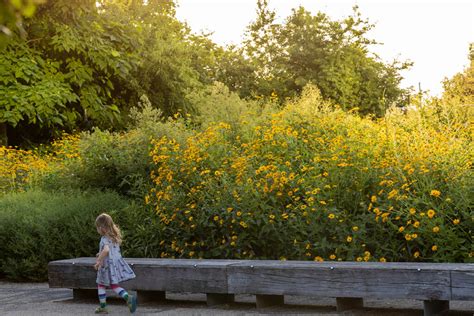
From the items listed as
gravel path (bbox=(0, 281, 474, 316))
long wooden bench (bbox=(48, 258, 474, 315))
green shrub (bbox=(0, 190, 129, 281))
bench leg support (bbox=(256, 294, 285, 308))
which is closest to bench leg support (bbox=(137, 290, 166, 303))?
long wooden bench (bbox=(48, 258, 474, 315))

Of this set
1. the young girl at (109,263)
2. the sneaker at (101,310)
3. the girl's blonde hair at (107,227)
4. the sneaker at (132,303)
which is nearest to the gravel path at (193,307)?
the sneaker at (101,310)

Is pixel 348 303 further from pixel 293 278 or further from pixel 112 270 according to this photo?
pixel 112 270

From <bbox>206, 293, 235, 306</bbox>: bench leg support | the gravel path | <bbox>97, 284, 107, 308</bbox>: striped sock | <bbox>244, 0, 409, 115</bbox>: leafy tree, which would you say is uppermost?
<bbox>244, 0, 409, 115</bbox>: leafy tree

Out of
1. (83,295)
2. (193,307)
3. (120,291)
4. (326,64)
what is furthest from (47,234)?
(326,64)

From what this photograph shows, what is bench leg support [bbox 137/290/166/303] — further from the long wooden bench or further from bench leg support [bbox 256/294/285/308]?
bench leg support [bbox 256/294/285/308]

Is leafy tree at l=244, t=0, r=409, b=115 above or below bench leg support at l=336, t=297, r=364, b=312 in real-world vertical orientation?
above

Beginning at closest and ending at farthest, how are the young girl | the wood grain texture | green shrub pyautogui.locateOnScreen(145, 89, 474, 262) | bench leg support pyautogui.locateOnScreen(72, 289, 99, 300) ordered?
the wood grain texture
the young girl
green shrub pyautogui.locateOnScreen(145, 89, 474, 262)
bench leg support pyautogui.locateOnScreen(72, 289, 99, 300)

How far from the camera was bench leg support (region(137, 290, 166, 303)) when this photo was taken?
28.0 ft

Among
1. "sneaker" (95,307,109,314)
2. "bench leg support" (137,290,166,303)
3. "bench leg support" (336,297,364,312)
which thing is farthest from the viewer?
"bench leg support" (137,290,166,303)

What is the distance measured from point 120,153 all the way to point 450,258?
6014mm

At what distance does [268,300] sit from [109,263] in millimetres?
1603

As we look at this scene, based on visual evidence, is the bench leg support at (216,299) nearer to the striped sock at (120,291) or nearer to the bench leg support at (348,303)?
the striped sock at (120,291)

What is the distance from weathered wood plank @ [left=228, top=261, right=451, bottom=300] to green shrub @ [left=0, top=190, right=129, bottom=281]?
336 cm

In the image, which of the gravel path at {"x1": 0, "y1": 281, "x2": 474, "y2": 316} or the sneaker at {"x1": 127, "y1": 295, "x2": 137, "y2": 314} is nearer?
the gravel path at {"x1": 0, "y1": 281, "x2": 474, "y2": 316}
